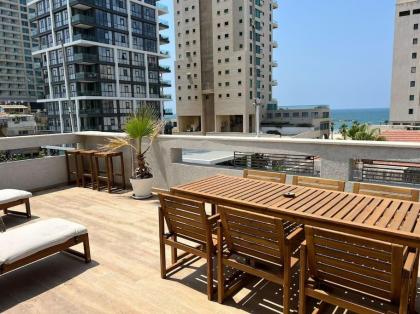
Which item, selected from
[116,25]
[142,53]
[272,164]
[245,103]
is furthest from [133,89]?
[272,164]

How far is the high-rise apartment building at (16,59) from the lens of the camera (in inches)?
2840

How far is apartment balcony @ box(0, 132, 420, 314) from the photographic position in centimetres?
257

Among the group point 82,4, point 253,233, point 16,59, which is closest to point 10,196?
point 253,233

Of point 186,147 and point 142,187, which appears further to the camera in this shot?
point 142,187

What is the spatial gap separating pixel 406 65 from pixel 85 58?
46949mm

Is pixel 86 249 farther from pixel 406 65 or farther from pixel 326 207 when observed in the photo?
pixel 406 65

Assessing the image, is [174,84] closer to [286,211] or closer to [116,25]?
[116,25]

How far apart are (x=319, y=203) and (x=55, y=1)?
145 feet

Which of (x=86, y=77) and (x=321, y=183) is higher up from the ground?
(x=86, y=77)

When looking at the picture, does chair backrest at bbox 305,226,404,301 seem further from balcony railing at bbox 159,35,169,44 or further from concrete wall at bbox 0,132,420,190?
balcony railing at bbox 159,35,169,44

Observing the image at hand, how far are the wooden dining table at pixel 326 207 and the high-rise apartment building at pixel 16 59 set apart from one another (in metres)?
82.7

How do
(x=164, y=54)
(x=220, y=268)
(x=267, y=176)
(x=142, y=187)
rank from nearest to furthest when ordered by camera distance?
(x=220, y=268)
(x=267, y=176)
(x=142, y=187)
(x=164, y=54)

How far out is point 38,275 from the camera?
130 inches

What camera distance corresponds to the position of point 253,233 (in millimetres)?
2361
